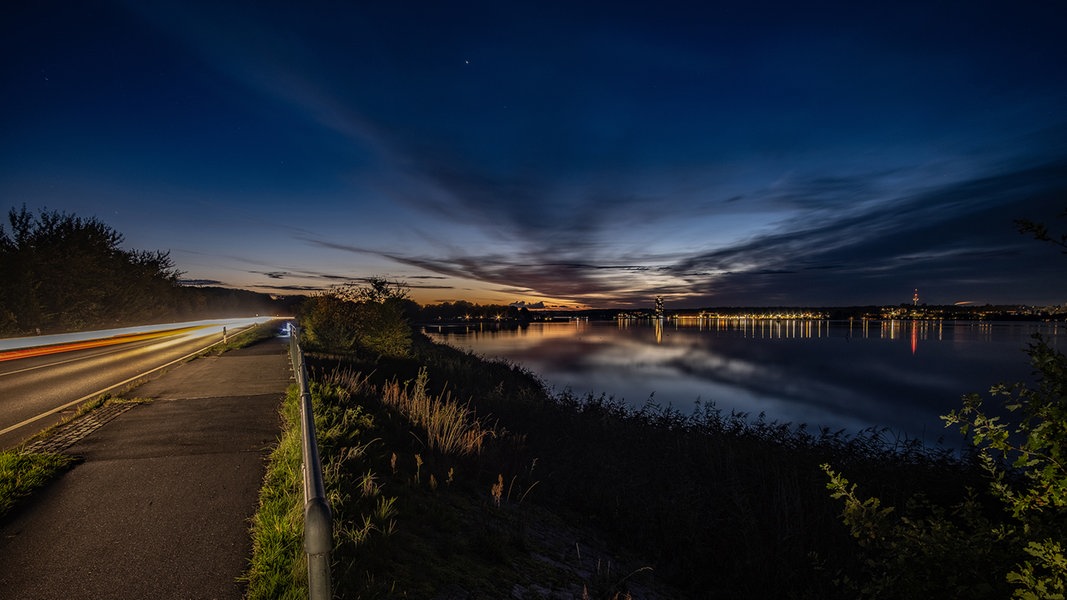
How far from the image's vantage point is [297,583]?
11.1 ft

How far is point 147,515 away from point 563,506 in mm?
5419

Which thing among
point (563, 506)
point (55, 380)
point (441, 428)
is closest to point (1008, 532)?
point (563, 506)

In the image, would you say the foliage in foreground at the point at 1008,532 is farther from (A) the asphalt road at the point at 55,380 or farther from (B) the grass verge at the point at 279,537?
(A) the asphalt road at the point at 55,380

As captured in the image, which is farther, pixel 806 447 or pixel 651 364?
pixel 651 364

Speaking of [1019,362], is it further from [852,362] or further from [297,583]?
[297,583]

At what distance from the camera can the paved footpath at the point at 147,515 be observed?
11.6ft

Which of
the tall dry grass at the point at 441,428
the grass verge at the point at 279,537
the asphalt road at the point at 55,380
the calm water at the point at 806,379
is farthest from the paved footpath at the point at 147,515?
the calm water at the point at 806,379

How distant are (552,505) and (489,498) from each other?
149 cm

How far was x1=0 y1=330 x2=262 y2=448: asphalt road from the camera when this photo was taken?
8039 millimetres

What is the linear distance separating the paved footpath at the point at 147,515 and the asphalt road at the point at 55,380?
63.4 inches

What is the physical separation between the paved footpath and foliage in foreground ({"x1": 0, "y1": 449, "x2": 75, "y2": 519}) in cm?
15

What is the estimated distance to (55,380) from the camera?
12133mm

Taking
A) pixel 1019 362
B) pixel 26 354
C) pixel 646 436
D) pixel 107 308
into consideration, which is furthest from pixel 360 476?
pixel 1019 362

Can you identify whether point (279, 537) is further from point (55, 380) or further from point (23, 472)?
point (55, 380)
